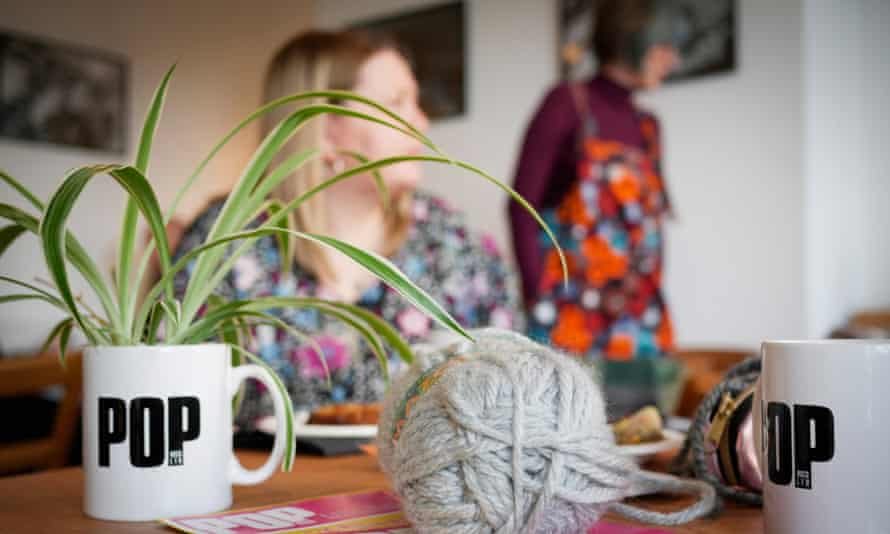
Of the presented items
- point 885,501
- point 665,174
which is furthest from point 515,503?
point 665,174

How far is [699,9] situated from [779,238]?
90cm

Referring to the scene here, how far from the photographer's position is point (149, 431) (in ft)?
A: 1.86

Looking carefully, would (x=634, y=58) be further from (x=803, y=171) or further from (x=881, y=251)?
(x=881, y=251)

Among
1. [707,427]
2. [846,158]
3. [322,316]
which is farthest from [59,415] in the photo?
[846,158]

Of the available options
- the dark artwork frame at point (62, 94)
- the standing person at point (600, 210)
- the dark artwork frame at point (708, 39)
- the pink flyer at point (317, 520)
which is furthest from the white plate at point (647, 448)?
the dark artwork frame at point (62, 94)

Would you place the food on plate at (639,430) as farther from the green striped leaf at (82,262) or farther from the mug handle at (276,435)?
the green striped leaf at (82,262)

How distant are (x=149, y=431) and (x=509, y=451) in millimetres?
252

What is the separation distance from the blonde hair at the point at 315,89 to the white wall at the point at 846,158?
1.94m

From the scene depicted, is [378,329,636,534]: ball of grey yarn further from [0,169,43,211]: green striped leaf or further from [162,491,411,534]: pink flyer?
[0,169,43,211]: green striped leaf

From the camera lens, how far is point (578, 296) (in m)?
2.91

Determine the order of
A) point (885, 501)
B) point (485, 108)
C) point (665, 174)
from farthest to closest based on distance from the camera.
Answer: point (485, 108), point (665, 174), point (885, 501)

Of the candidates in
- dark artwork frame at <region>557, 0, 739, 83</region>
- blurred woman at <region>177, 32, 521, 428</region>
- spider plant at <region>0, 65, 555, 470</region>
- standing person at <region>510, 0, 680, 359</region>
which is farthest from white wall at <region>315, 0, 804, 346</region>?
spider plant at <region>0, 65, 555, 470</region>

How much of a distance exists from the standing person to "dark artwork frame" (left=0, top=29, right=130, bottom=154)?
2067 millimetres

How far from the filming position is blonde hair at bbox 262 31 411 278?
154 centimetres
